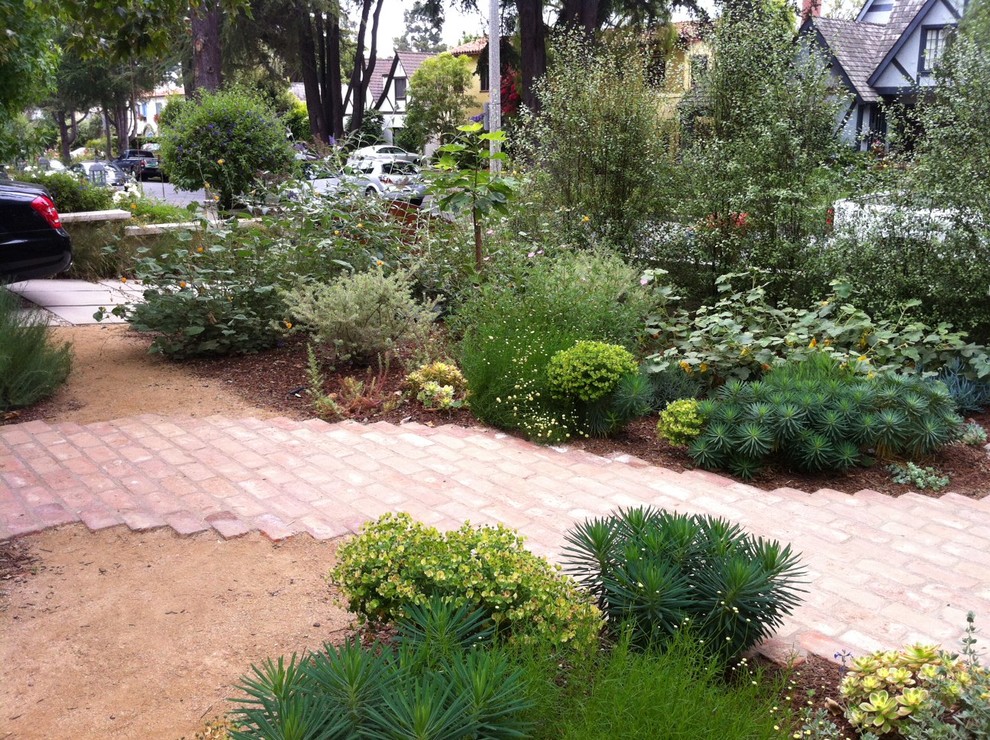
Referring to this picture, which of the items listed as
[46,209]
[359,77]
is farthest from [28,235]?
[359,77]

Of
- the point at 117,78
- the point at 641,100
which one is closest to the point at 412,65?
the point at 117,78

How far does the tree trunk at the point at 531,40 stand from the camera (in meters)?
21.7

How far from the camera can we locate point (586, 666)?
2404 millimetres

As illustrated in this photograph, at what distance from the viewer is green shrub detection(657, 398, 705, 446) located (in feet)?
17.0

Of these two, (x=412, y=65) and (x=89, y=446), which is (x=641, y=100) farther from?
(x=412, y=65)

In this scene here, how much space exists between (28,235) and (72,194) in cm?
347

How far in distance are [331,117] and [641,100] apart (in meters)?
28.5

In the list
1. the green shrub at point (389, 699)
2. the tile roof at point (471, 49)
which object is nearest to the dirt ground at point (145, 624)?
the green shrub at point (389, 699)

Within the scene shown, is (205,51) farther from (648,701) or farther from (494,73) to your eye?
(648,701)

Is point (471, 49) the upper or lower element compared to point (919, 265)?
upper

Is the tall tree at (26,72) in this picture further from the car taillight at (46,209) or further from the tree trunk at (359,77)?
the tree trunk at (359,77)

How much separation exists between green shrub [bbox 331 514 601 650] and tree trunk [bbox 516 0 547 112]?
65.8 ft

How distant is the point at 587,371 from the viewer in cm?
534

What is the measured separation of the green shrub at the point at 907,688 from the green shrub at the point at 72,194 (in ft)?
39.7
